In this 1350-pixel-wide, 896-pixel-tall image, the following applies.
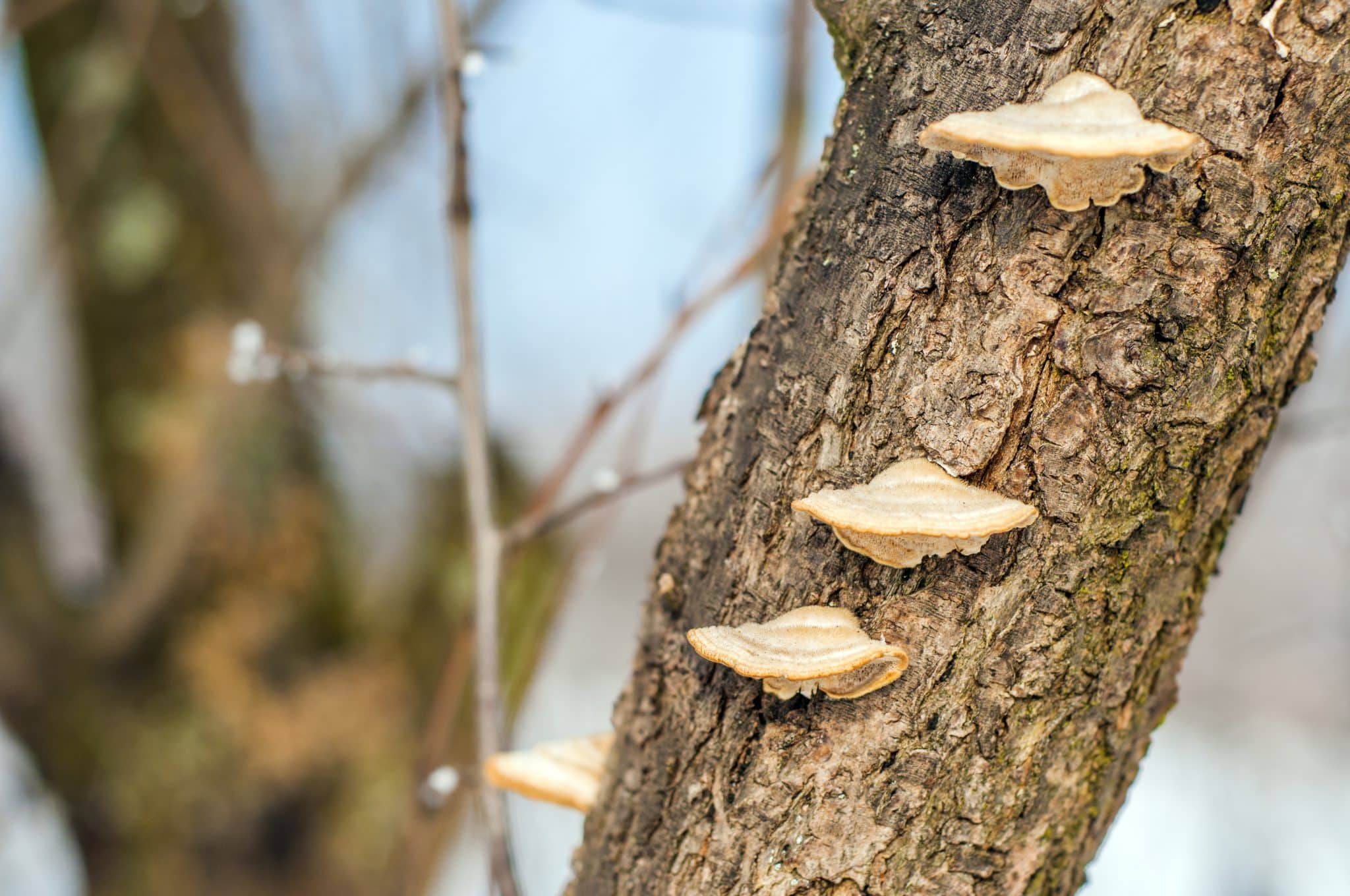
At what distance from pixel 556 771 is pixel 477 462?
670 mm

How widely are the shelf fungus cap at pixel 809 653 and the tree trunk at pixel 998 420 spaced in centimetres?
3

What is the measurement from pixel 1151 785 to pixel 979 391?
713 cm

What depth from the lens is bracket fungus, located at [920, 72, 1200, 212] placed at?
81 centimetres

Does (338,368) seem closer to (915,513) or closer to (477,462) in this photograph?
(477,462)

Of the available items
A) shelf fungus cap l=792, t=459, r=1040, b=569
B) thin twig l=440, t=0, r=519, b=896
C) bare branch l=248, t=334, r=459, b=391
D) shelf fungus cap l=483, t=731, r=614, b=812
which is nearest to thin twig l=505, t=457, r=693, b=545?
thin twig l=440, t=0, r=519, b=896

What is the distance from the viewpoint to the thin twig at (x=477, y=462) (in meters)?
1.53

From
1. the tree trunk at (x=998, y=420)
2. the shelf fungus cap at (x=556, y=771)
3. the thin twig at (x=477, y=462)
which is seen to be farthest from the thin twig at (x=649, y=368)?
the tree trunk at (x=998, y=420)

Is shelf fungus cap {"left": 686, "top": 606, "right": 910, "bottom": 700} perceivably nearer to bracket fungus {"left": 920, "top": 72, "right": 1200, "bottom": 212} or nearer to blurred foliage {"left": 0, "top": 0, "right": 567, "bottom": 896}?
bracket fungus {"left": 920, "top": 72, "right": 1200, "bottom": 212}

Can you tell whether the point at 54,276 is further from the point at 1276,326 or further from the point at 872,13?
the point at 1276,326

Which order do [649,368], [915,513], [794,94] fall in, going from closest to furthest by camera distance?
[915,513] < [649,368] < [794,94]

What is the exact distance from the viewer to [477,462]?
177 centimetres

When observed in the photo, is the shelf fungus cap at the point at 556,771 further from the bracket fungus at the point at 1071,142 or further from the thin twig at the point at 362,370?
the bracket fungus at the point at 1071,142

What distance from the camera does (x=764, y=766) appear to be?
1068 millimetres

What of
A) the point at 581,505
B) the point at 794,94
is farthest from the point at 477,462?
the point at 794,94
